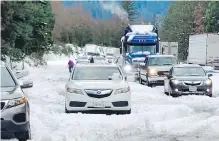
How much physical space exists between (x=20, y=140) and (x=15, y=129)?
688 mm

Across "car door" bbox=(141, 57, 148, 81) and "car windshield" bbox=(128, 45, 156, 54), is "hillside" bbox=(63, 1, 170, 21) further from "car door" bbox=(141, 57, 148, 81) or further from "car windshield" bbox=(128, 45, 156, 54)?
"car door" bbox=(141, 57, 148, 81)

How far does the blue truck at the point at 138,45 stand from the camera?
111 feet

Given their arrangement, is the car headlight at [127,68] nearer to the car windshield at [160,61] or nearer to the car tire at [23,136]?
the car windshield at [160,61]

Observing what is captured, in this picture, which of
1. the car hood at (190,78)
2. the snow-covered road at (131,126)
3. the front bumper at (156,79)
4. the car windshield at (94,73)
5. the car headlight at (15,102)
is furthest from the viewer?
the front bumper at (156,79)

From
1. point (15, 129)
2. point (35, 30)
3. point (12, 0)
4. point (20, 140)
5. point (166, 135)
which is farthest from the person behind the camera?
point (35, 30)

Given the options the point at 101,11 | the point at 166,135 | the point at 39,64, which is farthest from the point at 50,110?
the point at 101,11

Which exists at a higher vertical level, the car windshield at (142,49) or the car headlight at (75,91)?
the car headlight at (75,91)

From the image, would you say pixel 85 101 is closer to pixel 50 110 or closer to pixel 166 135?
pixel 50 110

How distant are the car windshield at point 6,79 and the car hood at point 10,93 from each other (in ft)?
1.24

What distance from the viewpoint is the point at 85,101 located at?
13.6 meters

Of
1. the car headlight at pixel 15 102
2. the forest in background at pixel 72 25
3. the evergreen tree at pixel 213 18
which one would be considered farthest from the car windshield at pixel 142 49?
the evergreen tree at pixel 213 18

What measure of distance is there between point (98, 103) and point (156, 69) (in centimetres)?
1415

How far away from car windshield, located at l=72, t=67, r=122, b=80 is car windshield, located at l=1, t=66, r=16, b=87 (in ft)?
15.6

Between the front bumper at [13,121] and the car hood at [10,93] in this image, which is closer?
the front bumper at [13,121]
